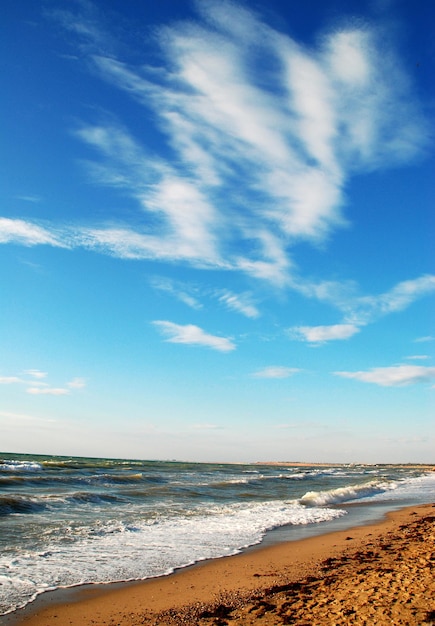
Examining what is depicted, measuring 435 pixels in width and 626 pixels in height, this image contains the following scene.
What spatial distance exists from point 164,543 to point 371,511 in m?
12.1

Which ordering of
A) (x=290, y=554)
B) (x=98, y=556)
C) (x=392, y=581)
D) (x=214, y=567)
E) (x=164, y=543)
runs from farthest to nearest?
(x=164, y=543) < (x=290, y=554) < (x=98, y=556) < (x=214, y=567) < (x=392, y=581)

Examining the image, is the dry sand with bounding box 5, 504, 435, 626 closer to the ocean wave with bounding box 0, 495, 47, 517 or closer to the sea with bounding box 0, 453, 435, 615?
the sea with bounding box 0, 453, 435, 615

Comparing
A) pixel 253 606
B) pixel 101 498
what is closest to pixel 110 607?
pixel 253 606

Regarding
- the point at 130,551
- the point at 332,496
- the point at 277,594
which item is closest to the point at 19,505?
the point at 130,551

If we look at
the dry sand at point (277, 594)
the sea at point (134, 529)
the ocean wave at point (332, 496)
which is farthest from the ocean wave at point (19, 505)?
the ocean wave at point (332, 496)

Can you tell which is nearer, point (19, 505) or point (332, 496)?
point (19, 505)

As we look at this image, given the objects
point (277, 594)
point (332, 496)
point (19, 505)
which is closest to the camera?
point (277, 594)

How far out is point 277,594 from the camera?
23.4ft

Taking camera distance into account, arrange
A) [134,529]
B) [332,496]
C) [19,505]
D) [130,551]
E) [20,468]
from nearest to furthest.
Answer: [130,551], [134,529], [19,505], [332,496], [20,468]

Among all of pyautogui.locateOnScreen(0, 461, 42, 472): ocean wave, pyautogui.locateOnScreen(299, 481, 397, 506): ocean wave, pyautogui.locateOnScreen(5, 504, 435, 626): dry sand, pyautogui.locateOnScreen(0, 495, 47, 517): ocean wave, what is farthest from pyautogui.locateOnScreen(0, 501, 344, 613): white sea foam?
pyautogui.locateOnScreen(0, 461, 42, 472): ocean wave

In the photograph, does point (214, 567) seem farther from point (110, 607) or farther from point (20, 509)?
point (20, 509)

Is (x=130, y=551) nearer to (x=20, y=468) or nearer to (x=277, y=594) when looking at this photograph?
(x=277, y=594)

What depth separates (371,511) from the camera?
20.0 metres

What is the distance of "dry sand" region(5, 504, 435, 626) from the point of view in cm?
595
